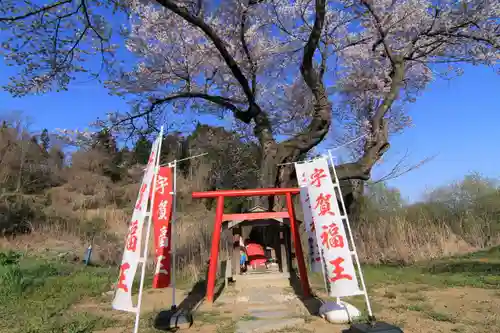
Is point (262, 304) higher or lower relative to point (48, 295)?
lower

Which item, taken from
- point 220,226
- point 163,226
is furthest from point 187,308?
point 163,226

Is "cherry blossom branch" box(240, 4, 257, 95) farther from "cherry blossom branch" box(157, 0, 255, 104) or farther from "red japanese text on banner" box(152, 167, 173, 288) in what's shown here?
"red japanese text on banner" box(152, 167, 173, 288)

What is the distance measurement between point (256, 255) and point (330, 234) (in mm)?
3116

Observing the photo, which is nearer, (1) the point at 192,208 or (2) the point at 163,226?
(2) the point at 163,226

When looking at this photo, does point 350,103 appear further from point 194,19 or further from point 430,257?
point 194,19

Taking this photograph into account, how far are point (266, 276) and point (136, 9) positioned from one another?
6938mm

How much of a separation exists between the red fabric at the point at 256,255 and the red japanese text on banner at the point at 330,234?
2.84 metres

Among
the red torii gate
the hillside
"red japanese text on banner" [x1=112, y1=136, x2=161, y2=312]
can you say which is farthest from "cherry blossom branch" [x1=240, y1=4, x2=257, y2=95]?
"red japanese text on banner" [x1=112, y1=136, x2=161, y2=312]

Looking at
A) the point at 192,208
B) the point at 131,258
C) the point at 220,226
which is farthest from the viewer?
the point at 192,208

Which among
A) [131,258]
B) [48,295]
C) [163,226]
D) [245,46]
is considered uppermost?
[245,46]

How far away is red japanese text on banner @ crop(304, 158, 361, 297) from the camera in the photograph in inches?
151

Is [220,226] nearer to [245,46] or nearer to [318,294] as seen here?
[318,294]

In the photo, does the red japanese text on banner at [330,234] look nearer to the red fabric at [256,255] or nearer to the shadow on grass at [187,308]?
the shadow on grass at [187,308]

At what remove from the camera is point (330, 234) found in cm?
404
